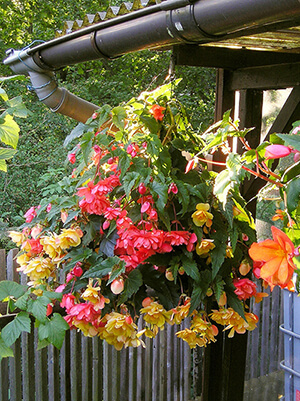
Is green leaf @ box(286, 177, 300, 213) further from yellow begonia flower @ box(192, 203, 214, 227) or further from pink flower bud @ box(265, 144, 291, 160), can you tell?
yellow begonia flower @ box(192, 203, 214, 227)

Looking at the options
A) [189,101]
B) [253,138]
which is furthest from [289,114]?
[189,101]

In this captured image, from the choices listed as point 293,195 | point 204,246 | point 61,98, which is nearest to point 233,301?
point 204,246

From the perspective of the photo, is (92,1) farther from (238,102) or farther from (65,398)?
(65,398)

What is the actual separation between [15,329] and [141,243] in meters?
0.34

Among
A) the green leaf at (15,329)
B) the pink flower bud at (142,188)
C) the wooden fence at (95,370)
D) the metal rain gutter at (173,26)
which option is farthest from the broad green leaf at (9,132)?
the wooden fence at (95,370)

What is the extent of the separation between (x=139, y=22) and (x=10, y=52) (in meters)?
1.26

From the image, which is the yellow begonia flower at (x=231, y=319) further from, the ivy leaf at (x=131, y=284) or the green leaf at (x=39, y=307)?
the green leaf at (x=39, y=307)

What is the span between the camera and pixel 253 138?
7.68 feet

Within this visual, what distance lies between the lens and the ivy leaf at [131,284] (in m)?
1.11

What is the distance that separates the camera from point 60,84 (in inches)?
263

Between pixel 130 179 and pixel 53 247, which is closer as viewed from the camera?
pixel 130 179

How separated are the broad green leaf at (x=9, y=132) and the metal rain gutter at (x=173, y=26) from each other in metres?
0.52

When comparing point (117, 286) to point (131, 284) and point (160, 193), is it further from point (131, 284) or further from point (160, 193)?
point (160, 193)

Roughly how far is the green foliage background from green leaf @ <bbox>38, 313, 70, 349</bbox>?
14.5 feet
